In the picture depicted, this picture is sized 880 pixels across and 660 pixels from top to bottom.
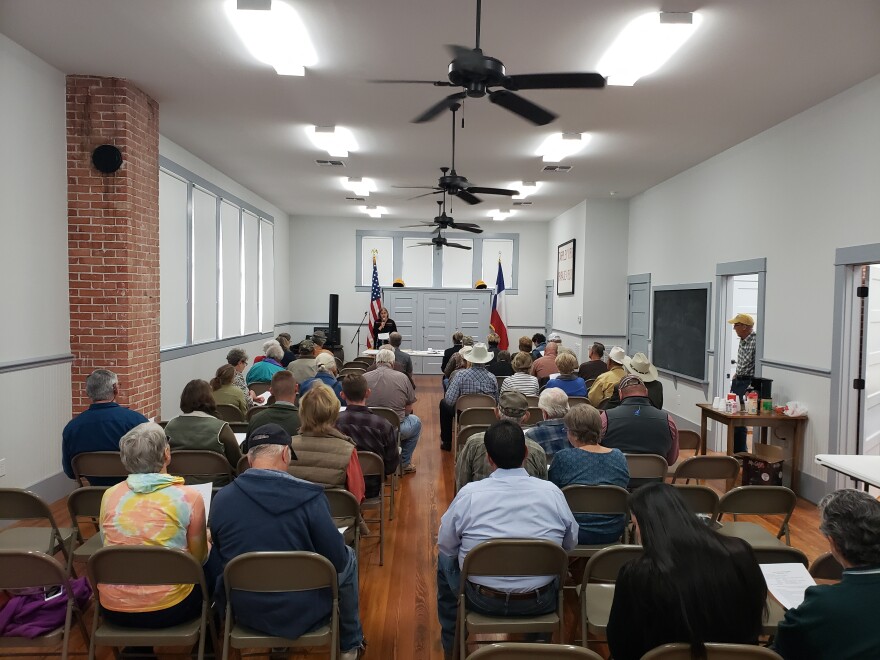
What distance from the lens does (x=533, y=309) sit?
1538 cm

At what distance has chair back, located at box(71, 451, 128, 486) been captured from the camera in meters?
3.49

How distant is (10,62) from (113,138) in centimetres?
92

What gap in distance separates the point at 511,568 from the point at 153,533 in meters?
1.39

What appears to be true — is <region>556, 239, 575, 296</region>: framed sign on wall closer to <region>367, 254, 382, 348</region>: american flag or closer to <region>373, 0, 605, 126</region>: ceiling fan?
<region>367, 254, 382, 348</region>: american flag

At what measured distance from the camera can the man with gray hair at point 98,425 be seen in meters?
3.68

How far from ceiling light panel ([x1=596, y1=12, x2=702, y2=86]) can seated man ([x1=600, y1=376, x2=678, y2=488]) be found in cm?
238

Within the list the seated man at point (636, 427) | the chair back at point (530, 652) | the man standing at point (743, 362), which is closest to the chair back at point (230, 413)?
the seated man at point (636, 427)

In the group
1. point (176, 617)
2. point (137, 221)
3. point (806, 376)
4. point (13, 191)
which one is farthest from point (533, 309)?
point (176, 617)

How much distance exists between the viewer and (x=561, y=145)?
7406mm

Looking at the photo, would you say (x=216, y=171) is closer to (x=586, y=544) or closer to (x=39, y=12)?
(x=39, y=12)

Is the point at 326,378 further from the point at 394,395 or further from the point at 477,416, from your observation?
the point at 477,416

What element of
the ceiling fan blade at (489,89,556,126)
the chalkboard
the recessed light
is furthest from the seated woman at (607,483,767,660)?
the chalkboard

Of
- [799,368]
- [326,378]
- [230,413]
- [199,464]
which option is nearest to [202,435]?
[199,464]

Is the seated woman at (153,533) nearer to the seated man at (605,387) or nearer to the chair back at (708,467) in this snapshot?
the chair back at (708,467)
